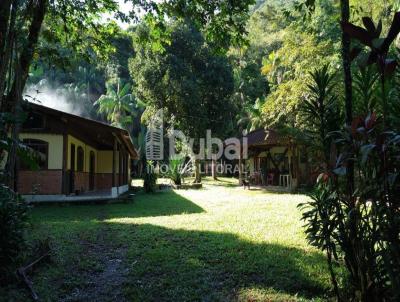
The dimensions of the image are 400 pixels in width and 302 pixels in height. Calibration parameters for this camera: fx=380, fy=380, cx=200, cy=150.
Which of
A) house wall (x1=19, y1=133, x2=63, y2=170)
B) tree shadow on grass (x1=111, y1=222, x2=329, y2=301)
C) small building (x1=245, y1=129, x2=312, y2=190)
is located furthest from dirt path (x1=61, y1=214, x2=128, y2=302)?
small building (x1=245, y1=129, x2=312, y2=190)

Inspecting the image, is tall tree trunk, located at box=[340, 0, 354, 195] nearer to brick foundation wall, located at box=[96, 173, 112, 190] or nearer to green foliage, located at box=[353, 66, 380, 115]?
green foliage, located at box=[353, 66, 380, 115]

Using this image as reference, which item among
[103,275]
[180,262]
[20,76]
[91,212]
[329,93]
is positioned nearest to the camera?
[329,93]

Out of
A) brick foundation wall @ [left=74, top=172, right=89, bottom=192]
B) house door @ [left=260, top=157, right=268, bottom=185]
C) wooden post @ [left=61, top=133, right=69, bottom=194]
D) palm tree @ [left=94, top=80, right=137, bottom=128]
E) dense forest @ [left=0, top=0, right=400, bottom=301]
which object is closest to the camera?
dense forest @ [left=0, top=0, right=400, bottom=301]

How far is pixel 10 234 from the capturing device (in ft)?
14.2

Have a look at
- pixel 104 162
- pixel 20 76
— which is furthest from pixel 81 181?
pixel 20 76

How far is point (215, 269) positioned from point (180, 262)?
0.59 metres

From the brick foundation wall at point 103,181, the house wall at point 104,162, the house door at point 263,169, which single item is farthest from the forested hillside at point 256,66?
the brick foundation wall at point 103,181

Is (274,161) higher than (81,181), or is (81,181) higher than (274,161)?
(274,161)

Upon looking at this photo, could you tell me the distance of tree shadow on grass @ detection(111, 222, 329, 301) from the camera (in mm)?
4344

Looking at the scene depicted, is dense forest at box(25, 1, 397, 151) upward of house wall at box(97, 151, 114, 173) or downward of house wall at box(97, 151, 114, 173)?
upward

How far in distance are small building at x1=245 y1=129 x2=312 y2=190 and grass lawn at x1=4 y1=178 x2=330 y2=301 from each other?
35.7ft

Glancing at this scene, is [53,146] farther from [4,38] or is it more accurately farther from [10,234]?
[10,234]

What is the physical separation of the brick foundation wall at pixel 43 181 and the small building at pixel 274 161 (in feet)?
35.8

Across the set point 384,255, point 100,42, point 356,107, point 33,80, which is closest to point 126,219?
point 100,42
